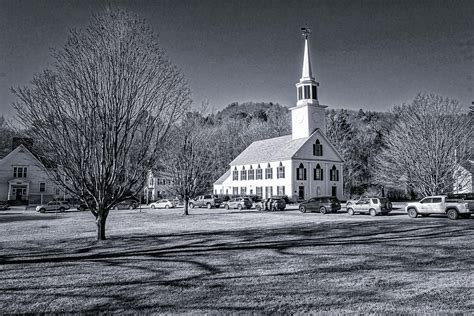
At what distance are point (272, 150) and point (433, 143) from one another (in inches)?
1018

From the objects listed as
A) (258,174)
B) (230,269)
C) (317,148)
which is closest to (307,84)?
(317,148)

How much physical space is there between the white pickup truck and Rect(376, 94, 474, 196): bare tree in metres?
11.2

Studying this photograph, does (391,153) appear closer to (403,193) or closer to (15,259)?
(403,193)

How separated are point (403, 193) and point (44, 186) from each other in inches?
2216

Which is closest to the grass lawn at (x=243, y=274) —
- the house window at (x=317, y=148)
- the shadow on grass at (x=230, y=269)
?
the shadow on grass at (x=230, y=269)

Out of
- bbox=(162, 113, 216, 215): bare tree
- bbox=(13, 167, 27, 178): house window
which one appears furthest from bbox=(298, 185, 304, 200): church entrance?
bbox=(13, 167, 27, 178): house window

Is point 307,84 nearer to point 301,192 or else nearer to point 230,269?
point 301,192

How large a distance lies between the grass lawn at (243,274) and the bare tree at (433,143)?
22124mm

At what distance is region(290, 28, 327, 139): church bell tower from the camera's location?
181 ft

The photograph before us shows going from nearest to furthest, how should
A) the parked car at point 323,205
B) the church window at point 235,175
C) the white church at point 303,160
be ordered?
the parked car at point 323,205
the white church at point 303,160
the church window at point 235,175

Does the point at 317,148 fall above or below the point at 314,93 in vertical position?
below

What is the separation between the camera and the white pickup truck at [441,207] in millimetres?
23172

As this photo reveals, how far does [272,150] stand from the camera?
58.3 metres

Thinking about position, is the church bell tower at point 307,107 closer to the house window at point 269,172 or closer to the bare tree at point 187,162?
the house window at point 269,172
